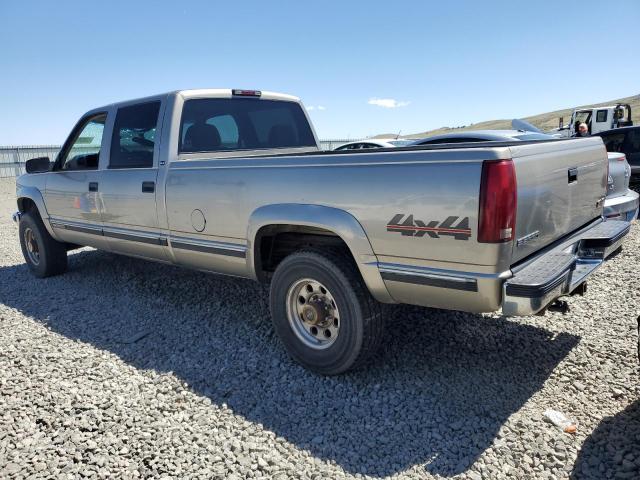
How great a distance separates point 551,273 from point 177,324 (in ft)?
10.2

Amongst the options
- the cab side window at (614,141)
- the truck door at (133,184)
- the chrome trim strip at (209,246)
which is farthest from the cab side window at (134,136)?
the cab side window at (614,141)

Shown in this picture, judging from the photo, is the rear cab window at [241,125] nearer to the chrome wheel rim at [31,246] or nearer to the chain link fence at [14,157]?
the chrome wheel rim at [31,246]

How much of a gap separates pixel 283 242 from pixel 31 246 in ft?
14.2

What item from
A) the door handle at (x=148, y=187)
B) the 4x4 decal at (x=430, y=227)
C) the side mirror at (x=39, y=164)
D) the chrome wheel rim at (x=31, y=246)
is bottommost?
the chrome wheel rim at (x=31, y=246)

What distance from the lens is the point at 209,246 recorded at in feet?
12.7

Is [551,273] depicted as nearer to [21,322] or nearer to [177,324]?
[177,324]

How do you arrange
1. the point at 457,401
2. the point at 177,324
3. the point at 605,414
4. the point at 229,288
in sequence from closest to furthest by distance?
the point at 605,414 < the point at 457,401 < the point at 177,324 < the point at 229,288

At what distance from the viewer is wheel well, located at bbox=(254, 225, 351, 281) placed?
10.8ft

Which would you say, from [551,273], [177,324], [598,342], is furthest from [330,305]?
[598,342]

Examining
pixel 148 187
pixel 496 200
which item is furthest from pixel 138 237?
pixel 496 200

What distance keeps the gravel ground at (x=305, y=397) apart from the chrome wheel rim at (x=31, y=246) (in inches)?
61.2

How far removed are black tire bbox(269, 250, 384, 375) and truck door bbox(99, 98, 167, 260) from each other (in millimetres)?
1573

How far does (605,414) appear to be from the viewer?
2805 mm

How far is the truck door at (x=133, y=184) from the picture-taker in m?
4.29
